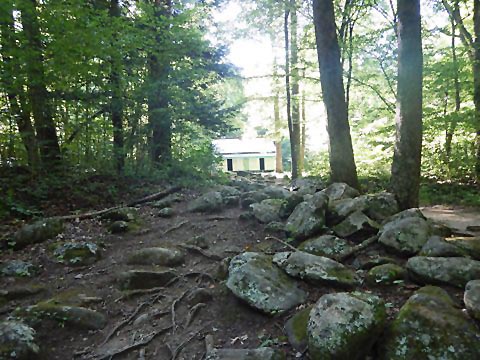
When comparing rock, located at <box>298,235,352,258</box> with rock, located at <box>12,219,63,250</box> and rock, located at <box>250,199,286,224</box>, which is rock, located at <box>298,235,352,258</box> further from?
rock, located at <box>12,219,63,250</box>

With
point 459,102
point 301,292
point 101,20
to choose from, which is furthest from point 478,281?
point 459,102

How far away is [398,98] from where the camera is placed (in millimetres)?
5465

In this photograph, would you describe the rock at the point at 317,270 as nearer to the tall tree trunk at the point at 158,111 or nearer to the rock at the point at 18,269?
the rock at the point at 18,269

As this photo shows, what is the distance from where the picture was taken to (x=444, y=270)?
10.2ft

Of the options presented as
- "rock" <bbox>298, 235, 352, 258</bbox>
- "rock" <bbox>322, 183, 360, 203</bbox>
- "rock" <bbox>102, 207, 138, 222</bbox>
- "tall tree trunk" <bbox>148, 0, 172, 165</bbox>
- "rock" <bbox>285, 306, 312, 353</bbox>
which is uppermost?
"tall tree trunk" <bbox>148, 0, 172, 165</bbox>

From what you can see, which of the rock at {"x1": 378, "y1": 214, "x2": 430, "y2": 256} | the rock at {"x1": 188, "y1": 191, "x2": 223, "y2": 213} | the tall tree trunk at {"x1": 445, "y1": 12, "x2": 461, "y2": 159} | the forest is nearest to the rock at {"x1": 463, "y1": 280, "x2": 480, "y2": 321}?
the forest

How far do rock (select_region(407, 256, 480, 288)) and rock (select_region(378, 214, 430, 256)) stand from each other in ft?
1.32

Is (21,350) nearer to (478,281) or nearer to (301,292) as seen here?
(301,292)

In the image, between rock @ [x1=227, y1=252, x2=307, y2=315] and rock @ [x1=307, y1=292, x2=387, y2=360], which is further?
rock @ [x1=227, y1=252, x2=307, y2=315]

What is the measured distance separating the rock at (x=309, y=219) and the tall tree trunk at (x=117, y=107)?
204 inches

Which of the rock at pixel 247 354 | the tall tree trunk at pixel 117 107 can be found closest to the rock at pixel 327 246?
the rock at pixel 247 354

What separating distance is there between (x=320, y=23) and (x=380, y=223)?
4.43 m

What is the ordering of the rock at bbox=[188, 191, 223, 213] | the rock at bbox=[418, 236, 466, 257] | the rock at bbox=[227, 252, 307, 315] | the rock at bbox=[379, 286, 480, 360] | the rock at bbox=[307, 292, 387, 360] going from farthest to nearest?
the rock at bbox=[188, 191, 223, 213], the rock at bbox=[418, 236, 466, 257], the rock at bbox=[227, 252, 307, 315], the rock at bbox=[307, 292, 387, 360], the rock at bbox=[379, 286, 480, 360]

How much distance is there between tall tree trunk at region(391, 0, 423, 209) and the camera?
524 centimetres
